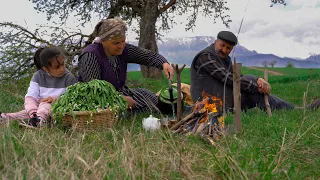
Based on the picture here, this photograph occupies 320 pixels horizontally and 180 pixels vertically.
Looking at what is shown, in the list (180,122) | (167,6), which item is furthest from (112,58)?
(167,6)

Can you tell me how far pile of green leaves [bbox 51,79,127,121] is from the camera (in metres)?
4.71

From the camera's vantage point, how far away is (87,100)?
4.77m

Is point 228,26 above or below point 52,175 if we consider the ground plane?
above

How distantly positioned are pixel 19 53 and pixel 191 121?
684 cm

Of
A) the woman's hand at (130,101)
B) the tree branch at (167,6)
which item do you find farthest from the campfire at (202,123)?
the tree branch at (167,6)

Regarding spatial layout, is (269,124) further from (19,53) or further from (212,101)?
(19,53)

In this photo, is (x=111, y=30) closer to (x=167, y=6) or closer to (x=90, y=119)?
(x=90, y=119)

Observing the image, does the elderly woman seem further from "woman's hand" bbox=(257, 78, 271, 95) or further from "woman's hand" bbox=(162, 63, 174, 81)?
"woman's hand" bbox=(257, 78, 271, 95)

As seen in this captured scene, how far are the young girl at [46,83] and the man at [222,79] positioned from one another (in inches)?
66.8

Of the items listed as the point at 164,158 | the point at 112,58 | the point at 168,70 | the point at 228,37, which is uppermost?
the point at 228,37

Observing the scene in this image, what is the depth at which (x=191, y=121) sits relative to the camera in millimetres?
4520

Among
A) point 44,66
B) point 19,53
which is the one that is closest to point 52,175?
point 44,66

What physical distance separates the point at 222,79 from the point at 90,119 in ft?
6.65

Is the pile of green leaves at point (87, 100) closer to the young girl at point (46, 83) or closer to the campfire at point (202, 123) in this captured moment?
the young girl at point (46, 83)
